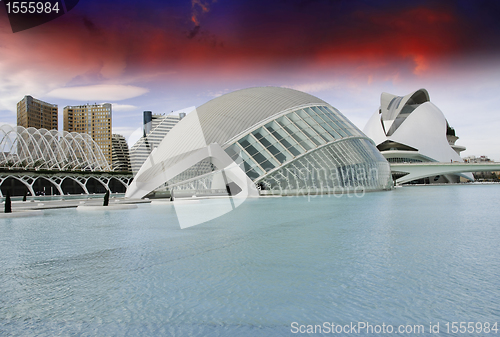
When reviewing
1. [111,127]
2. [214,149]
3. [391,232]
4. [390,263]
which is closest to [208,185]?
[214,149]

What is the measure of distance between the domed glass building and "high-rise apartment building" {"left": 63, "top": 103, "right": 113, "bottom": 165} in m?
128

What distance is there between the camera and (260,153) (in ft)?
89.6

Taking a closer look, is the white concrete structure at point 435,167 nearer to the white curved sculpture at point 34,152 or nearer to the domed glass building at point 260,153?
the domed glass building at point 260,153

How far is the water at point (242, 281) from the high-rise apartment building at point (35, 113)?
13962cm

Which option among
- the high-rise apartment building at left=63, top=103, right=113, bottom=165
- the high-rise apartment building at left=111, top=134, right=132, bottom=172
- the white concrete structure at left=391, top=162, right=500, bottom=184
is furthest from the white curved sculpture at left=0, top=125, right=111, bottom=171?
the high-rise apartment building at left=63, top=103, right=113, bottom=165

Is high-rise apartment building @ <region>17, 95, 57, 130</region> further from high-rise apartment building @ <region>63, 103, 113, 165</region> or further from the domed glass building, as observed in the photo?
the domed glass building

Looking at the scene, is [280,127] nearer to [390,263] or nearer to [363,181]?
[363,181]

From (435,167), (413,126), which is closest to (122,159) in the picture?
(413,126)

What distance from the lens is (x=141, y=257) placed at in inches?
291

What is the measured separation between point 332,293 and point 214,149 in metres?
22.3

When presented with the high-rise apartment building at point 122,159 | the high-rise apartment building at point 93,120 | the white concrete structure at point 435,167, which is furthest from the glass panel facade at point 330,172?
the high-rise apartment building at point 93,120

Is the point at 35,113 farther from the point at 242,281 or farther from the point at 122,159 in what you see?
the point at 242,281

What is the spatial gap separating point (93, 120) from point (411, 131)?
122 meters

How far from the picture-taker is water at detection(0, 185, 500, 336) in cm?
419
